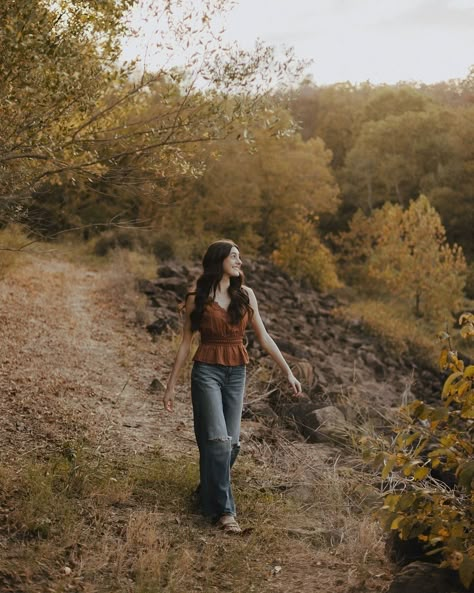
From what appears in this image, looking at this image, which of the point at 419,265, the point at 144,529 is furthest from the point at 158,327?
the point at 419,265

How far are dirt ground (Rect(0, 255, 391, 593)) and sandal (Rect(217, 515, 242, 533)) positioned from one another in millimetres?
132

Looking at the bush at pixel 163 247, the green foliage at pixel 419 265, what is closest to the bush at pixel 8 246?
the bush at pixel 163 247

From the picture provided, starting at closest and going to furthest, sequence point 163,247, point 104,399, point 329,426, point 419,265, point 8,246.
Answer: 1. point 329,426
2. point 104,399
3. point 8,246
4. point 163,247
5. point 419,265

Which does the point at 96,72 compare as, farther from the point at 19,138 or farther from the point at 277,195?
the point at 277,195

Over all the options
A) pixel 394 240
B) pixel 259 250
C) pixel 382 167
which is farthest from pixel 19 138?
pixel 382 167

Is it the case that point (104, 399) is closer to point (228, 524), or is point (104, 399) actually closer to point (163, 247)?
point (228, 524)

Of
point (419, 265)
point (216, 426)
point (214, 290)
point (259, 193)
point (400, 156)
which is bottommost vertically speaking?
point (419, 265)

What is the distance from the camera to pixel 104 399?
9344 millimetres

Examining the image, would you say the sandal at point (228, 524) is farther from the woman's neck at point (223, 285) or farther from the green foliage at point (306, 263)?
the green foliage at point (306, 263)

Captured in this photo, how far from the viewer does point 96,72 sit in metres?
7.55

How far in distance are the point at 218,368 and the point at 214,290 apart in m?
0.60

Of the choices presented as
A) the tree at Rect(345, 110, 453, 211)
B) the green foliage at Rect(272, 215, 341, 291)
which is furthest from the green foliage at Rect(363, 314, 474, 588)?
the tree at Rect(345, 110, 453, 211)

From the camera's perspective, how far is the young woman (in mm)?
5664

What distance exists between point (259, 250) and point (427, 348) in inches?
502
